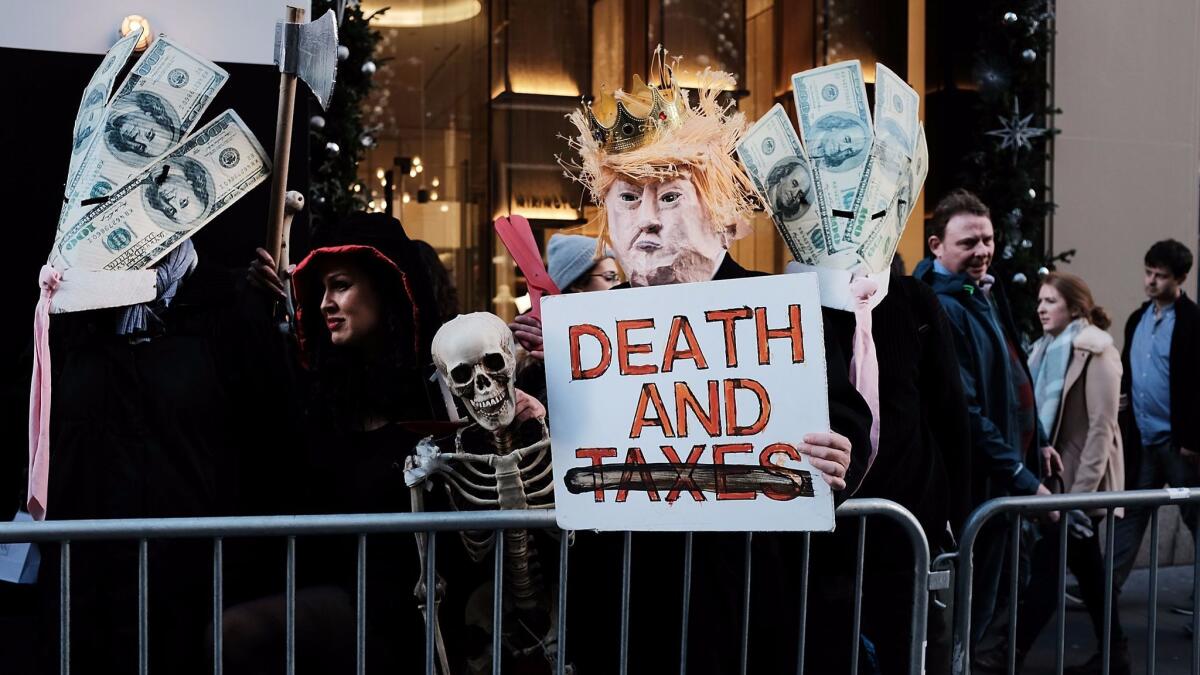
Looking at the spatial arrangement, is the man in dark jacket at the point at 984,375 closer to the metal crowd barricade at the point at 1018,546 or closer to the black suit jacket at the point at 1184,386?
the metal crowd barricade at the point at 1018,546

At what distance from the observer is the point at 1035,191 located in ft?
26.9

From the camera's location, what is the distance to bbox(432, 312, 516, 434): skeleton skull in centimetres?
270

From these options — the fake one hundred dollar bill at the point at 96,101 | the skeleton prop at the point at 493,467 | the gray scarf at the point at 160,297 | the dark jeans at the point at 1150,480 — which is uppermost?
the fake one hundred dollar bill at the point at 96,101

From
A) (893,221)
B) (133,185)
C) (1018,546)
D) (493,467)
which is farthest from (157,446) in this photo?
(1018,546)

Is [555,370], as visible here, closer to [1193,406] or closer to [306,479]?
[306,479]

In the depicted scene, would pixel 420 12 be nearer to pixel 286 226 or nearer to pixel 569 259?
pixel 569 259

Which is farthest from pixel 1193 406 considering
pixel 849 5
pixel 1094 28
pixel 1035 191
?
pixel 849 5

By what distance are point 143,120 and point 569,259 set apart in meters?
1.56

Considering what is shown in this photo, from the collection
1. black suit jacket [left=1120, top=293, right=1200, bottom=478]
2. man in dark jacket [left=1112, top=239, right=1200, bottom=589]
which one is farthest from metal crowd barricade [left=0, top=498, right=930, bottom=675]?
black suit jacket [left=1120, top=293, right=1200, bottom=478]

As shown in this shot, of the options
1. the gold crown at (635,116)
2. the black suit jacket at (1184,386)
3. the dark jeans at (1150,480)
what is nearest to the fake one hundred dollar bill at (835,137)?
the gold crown at (635,116)

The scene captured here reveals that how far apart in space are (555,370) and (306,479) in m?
0.97

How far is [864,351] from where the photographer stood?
349 cm

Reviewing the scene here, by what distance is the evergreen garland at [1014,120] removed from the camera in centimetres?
803

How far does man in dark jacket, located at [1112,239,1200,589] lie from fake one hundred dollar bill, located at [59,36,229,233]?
492 cm
